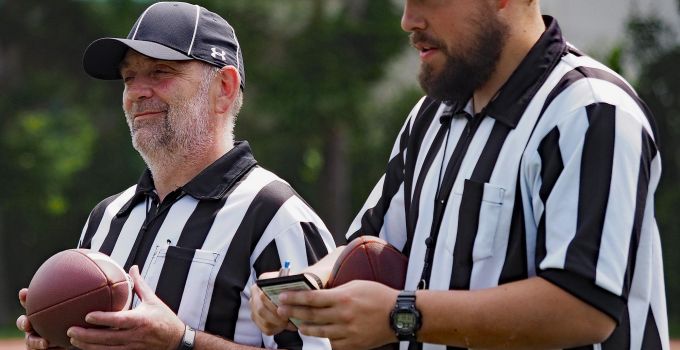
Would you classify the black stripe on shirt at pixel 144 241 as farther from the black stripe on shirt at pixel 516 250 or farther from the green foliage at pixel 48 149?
the green foliage at pixel 48 149

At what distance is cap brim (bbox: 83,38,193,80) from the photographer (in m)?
3.66

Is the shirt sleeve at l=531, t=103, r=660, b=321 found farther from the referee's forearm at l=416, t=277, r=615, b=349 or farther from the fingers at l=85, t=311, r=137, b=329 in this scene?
the fingers at l=85, t=311, r=137, b=329

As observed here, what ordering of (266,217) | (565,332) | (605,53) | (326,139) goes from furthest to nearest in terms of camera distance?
(326,139)
(605,53)
(266,217)
(565,332)

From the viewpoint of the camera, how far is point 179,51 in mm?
3695

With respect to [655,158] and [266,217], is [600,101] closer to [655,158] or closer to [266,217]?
[655,158]

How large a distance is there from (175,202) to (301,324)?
1297mm

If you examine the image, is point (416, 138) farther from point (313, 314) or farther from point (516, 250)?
point (313, 314)

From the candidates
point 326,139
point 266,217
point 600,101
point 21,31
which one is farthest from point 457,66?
point 21,31

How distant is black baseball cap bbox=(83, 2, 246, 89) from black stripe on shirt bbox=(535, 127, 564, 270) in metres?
1.49

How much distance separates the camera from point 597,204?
8.09ft

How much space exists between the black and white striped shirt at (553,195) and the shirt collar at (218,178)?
2.83 ft

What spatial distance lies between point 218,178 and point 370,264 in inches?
37.9

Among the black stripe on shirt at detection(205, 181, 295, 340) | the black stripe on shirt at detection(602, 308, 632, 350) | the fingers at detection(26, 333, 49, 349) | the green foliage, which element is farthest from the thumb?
the green foliage

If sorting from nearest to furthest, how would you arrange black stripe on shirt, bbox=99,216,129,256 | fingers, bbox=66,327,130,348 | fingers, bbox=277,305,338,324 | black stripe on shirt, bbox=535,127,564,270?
fingers, bbox=277,305,338,324 < black stripe on shirt, bbox=535,127,564,270 < fingers, bbox=66,327,130,348 < black stripe on shirt, bbox=99,216,129,256
